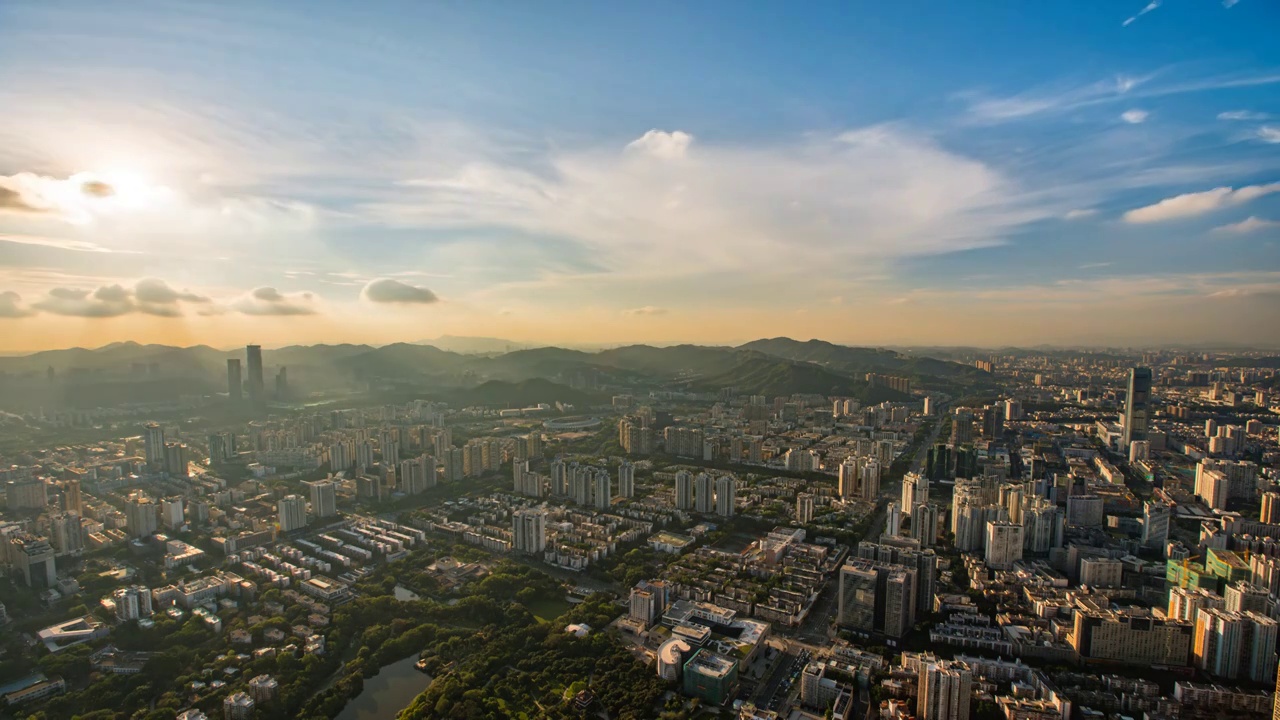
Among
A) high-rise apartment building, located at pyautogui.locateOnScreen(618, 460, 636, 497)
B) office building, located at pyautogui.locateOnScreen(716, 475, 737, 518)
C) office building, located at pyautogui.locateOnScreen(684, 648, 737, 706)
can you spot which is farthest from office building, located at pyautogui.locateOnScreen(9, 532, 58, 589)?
office building, located at pyautogui.locateOnScreen(716, 475, 737, 518)

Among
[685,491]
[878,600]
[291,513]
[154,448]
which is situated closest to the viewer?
[878,600]

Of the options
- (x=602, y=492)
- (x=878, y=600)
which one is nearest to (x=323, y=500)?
(x=602, y=492)

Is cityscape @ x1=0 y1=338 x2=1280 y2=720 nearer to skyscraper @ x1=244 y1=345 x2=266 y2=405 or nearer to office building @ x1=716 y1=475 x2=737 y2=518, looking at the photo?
office building @ x1=716 y1=475 x2=737 y2=518

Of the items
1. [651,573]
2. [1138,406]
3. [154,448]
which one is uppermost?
[1138,406]

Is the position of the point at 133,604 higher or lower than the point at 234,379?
lower

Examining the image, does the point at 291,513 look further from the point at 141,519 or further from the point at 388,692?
the point at 388,692

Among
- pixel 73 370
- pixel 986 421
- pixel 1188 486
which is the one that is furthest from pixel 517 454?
pixel 73 370

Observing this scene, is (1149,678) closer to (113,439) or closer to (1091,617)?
(1091,617)
